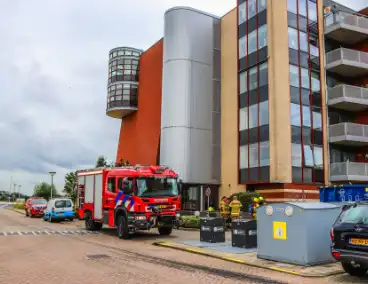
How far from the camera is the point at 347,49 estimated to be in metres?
29.5

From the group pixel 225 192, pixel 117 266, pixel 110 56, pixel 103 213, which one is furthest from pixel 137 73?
pixel 117 266

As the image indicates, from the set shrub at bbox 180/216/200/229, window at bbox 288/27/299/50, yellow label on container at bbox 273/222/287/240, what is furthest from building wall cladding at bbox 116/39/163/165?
yellow label on container at bbox 273/222/287/240

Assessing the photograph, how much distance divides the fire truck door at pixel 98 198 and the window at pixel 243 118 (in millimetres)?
13649

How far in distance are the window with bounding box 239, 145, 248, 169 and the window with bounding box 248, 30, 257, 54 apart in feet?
23.0

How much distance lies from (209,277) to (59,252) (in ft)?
19.2

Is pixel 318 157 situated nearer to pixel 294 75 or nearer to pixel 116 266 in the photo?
pixel 294 75

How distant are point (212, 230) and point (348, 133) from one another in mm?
17505

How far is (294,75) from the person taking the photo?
27750 millimetres

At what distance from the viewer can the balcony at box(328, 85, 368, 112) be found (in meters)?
28.5

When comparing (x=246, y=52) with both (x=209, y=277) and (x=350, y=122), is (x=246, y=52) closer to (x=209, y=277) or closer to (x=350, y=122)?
(x=350, y=122)

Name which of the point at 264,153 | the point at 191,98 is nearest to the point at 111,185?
the point at 264,153

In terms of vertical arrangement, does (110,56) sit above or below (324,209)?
above

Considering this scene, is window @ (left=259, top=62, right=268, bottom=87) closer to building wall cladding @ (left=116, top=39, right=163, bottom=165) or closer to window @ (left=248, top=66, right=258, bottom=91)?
window @ (left=248, top=66, right=258, bottom=91)

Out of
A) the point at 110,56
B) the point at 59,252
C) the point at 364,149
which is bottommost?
the point at 59,252
